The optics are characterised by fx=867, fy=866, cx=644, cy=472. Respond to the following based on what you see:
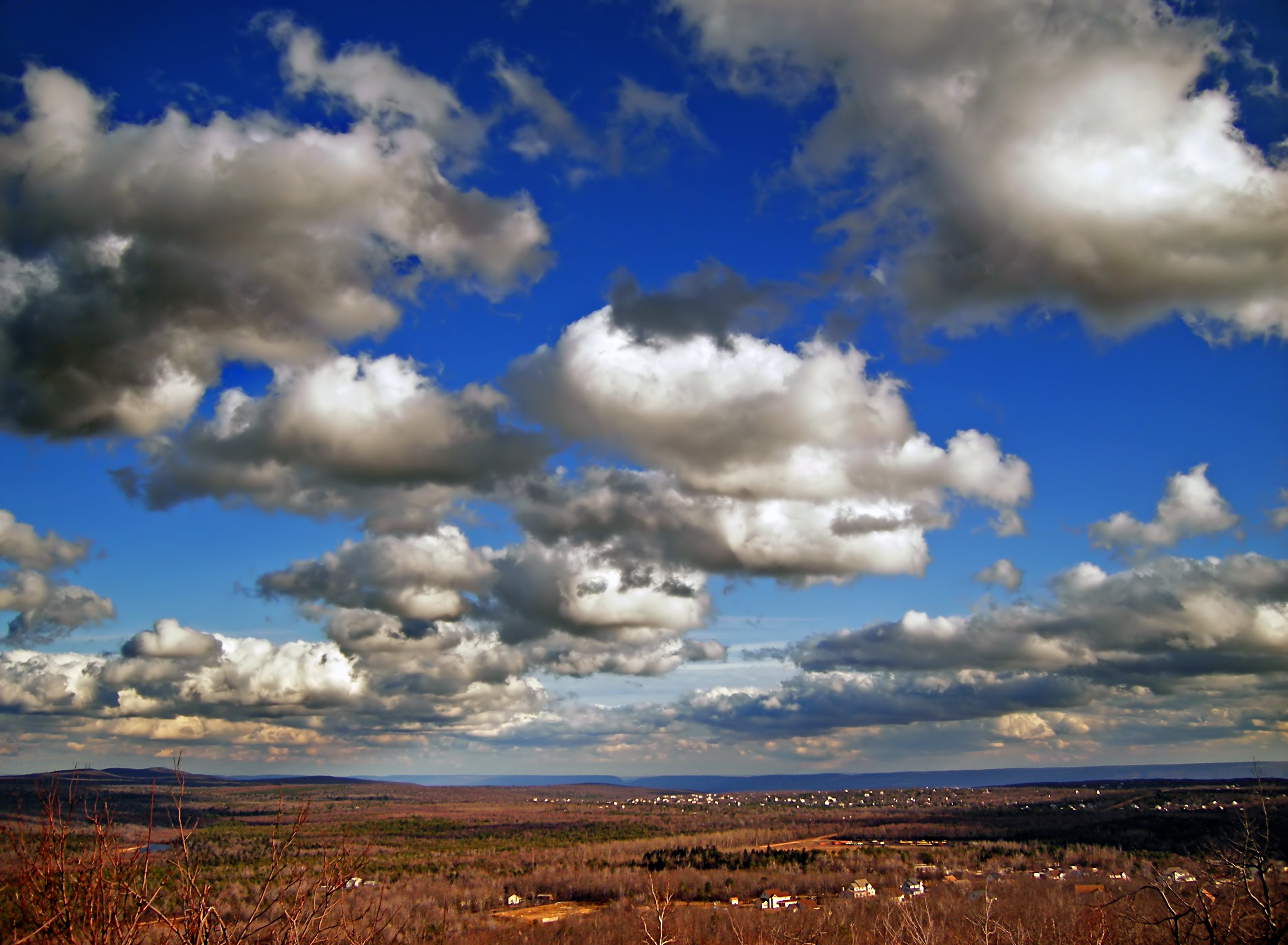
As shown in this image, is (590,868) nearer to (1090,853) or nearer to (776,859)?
(776,859)

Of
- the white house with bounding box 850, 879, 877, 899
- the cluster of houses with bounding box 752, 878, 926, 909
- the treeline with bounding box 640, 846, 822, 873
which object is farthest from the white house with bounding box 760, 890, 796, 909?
the treeline with bounding box 640, 846, 822, 873

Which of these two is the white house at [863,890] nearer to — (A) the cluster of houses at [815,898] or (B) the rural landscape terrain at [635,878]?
(A) the cluster of houses at [815,898]

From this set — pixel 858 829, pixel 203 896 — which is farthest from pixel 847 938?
pixel 858 829

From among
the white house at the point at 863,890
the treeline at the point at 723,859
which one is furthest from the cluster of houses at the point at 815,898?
the treeline at the point at 723,859

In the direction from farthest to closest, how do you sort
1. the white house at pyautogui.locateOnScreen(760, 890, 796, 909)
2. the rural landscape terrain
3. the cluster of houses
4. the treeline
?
the treeline, the cluster of houses, the white house at pyautogui.locateOnScreen(760, 890, 796, 909), the rural landscape terrain

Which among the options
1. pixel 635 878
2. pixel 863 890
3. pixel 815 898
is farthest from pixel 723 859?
pixel 863 890

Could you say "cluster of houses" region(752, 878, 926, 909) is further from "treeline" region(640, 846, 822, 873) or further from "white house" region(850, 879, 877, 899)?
"treeline" region(640, 846, 822, 873)
